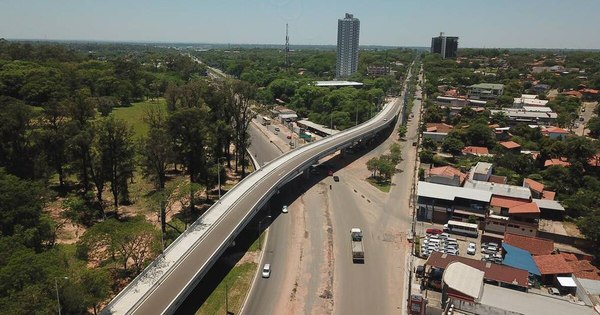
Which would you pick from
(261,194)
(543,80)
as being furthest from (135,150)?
(543,80)

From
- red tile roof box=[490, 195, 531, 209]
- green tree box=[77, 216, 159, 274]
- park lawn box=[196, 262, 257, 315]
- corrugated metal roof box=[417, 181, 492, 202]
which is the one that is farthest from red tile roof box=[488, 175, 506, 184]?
green tree box=[77, 216, 159, 274]

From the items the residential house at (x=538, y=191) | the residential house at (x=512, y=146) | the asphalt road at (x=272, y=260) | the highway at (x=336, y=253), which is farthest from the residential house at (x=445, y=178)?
the residential house at (x=512, y=146)

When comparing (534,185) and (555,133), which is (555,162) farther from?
(555,133)

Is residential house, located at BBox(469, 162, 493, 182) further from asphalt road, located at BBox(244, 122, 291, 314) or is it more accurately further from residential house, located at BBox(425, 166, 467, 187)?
asphalt road, located at BBox(244, 122, 291, 314)

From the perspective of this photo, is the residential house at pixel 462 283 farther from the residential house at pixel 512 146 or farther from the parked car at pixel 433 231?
the residential house at pixel 512 146

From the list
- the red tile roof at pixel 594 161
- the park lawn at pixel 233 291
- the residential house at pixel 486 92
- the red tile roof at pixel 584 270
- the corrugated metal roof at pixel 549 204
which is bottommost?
the park lawn at pixel 233 291

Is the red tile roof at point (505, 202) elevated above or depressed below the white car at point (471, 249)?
above

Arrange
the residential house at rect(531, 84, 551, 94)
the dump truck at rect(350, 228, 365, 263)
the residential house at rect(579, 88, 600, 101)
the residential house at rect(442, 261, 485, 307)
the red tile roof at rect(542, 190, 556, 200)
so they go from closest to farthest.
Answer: the residential house at rect(442, 261, 485, 307), the dump truck at rect(350, 228, 365, 263), the red tile roof at rect(542, 190, 556, 200), the residential house at rect(579, 88, 600, 101), the residential house at rect(531, 84, 551, 94)
